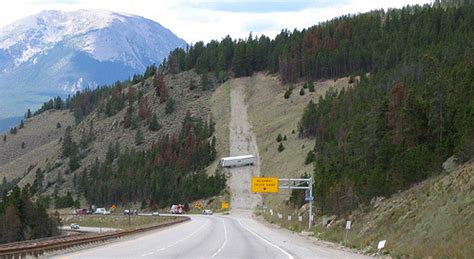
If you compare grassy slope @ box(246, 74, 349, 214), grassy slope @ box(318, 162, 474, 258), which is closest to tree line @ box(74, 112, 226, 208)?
grassy slope @ box(246, 74, 349, 214)

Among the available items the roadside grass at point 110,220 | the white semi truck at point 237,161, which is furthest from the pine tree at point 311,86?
the roadside grass at point 110,220

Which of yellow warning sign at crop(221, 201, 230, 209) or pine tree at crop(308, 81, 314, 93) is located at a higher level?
pine tree at crop(308, 81, 314, 93)

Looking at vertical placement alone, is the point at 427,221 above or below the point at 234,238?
above

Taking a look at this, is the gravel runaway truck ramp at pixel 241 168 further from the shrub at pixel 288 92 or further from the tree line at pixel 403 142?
the tree line at pixel 403 142

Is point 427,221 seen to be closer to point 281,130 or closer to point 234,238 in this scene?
point 234,238

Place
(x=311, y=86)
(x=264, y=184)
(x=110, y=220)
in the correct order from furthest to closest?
(x=311, y=86) → (x=110, y=220) → (x=264, y=184)

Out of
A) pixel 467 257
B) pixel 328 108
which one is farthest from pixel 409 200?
pixel 328 108

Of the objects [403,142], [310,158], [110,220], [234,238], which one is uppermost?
[310,158]

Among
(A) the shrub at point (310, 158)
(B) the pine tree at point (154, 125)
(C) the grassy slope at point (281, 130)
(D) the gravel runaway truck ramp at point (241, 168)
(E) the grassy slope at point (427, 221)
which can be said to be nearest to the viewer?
(E) the grassy slope at point (427, 221)

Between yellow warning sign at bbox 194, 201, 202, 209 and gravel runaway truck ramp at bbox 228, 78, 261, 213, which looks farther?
yellow warning sign at bbox 194, 201, 202, 209

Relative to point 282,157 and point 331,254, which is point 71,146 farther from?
point 331,254

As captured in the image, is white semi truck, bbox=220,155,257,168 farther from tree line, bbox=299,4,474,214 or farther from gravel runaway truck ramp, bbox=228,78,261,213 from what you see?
tree line, bbox=299,4,474,214

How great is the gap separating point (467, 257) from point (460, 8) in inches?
6747

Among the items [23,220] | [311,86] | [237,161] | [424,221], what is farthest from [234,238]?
[311,86]
